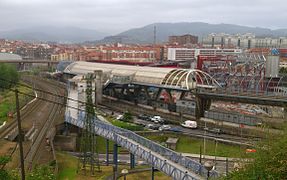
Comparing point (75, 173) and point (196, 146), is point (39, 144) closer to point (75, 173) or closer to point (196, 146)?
point (75, 173)

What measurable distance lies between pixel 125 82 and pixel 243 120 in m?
14.0

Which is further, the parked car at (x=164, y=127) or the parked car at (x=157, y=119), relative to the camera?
the parked car at (x=157, y=119)

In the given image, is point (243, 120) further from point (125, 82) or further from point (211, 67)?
point (211, 67)

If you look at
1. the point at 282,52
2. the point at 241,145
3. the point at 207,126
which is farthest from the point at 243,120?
the point at 282,52

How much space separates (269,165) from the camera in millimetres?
8109

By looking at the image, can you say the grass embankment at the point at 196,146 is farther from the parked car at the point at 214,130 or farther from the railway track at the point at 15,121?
the railway track at the point at 15,121

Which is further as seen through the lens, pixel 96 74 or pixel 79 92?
pixel 96 74

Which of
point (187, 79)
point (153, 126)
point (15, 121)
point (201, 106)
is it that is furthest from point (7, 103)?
point (201, 106)

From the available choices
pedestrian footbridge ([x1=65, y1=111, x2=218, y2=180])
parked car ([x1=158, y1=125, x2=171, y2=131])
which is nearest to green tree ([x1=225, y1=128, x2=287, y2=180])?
pedestrian footbridge ([x1=65, y1=111, x2=218, y2=180])

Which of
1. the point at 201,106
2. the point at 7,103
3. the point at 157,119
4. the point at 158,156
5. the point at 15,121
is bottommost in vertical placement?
the point at 15,121

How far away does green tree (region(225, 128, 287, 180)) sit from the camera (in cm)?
769

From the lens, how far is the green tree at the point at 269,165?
25.2ft

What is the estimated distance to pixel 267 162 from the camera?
8.27 metres

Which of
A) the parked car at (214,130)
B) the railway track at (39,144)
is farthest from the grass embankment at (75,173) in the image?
the parked car at (214,130)
